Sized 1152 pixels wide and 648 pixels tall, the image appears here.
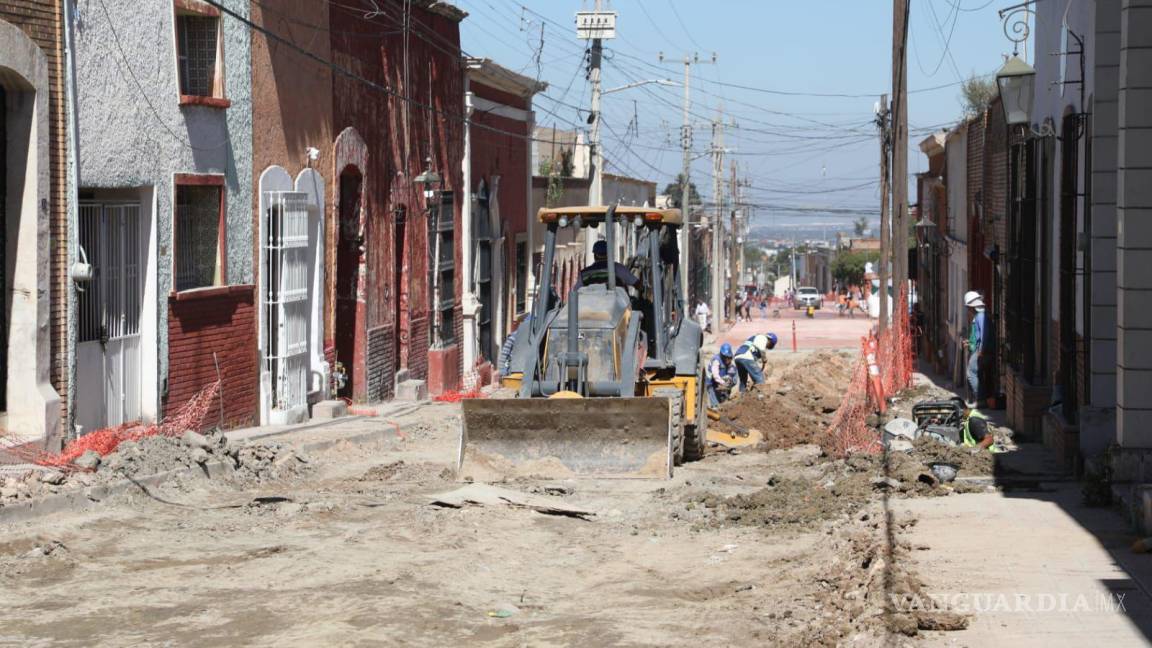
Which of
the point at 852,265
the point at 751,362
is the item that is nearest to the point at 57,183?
the point at 751,362

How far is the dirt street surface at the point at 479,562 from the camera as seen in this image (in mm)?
8328

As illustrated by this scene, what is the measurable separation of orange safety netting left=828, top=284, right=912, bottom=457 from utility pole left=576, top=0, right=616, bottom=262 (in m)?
10.4

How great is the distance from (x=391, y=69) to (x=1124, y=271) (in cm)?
1532

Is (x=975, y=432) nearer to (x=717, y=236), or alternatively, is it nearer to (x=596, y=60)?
(x=596, y=60)

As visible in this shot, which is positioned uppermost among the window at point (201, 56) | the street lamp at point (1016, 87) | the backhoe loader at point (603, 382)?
the window at point (201, 56)

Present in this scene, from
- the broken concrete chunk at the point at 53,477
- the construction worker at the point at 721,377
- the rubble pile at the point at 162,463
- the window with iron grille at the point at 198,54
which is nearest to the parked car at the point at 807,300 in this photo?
the construction worker at the point at 721,377

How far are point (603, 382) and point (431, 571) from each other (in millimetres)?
5047

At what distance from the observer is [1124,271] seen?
443 inches

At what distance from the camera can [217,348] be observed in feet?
57.3

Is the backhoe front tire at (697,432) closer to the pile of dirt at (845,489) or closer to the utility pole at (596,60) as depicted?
the pile of dirt at (845,489)

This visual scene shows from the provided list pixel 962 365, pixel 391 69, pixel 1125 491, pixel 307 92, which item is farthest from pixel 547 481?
pixel 962 365

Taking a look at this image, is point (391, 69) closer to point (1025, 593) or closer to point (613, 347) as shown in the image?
point (613, 347)

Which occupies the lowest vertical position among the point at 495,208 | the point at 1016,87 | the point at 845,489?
the point at 845,489

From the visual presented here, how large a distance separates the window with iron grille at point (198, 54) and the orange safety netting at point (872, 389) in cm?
833
